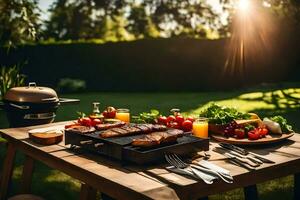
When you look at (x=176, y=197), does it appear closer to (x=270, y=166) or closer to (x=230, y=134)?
(x=270, y=166)

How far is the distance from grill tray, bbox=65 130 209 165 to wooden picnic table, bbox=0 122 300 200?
0.17 feet

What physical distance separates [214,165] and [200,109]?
30.7ft

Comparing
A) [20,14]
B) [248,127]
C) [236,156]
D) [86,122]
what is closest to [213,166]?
[236,156]

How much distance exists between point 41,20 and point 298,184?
242 inches

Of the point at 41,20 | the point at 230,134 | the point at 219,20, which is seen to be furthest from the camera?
the point at 219,20

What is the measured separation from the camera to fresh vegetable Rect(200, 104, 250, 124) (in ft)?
10.5

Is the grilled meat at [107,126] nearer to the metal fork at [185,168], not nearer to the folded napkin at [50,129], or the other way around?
the folded napkin at [50,129]

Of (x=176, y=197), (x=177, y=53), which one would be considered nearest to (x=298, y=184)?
(x=176, y=197)

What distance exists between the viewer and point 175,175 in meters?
2.20

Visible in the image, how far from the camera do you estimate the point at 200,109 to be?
11.6 metres

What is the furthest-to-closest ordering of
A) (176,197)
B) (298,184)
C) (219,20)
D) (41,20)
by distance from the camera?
(219,20) → (41,20) → (298,184) → (176,197)

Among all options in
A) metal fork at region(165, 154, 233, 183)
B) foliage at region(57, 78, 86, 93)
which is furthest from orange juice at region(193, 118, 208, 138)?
foliage at region(57, 78, 86, 93)

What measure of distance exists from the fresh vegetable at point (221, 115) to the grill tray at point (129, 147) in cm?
51

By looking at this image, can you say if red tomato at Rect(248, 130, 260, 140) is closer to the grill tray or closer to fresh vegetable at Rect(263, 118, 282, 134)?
fresh vegetable at Rect(263, 118, 282, 134)
